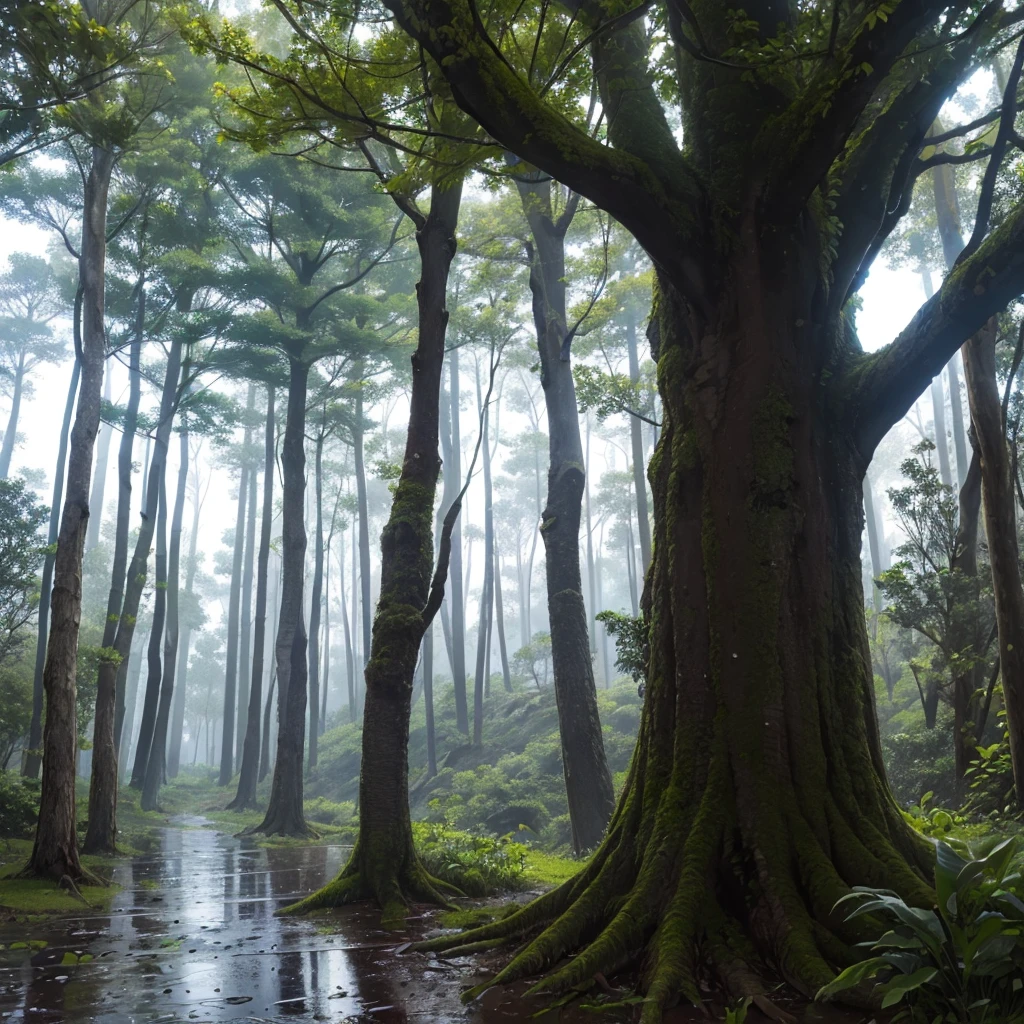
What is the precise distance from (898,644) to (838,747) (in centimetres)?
1991

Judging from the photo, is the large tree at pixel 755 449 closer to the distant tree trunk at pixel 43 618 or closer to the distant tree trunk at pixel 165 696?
the distant tree trunk at pixel 43 618

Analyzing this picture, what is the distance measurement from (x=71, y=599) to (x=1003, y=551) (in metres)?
9.52

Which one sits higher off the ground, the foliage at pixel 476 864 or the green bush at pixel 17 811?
the green bush at pixel 17 811

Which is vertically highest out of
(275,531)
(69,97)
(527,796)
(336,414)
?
(275,531)

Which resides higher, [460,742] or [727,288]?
[727,288]

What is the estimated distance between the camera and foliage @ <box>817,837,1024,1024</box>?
2.46 m

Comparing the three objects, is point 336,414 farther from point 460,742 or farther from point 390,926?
point 390,926

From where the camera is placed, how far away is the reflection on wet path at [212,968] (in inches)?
131

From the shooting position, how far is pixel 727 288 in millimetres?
4711

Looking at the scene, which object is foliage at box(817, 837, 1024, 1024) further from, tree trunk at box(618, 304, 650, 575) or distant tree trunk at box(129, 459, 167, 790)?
distant tree trunk at box(129, 459, 167, 790)

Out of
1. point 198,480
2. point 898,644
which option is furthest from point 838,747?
point 198,480

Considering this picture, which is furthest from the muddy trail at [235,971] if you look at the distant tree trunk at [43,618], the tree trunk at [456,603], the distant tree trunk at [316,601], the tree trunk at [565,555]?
the tree trunk at [456,603]

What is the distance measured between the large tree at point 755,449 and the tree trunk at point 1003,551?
3878 millimetres

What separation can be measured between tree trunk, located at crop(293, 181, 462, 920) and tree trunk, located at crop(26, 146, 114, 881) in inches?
125
